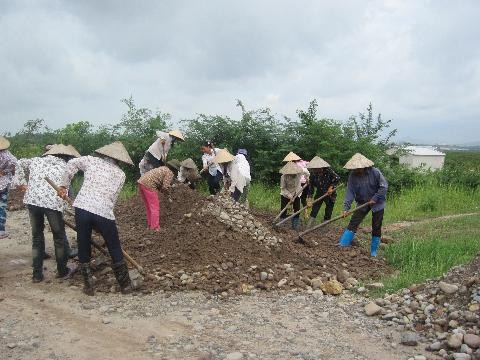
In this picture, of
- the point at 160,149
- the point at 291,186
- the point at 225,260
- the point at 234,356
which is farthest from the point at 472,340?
the point at 160,149

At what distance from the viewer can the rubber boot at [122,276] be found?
A: 5.31 metres

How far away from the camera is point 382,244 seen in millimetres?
7820

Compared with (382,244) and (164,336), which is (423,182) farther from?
(164,336)

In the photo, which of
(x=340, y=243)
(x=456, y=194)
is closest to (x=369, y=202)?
(x=340, y=243)

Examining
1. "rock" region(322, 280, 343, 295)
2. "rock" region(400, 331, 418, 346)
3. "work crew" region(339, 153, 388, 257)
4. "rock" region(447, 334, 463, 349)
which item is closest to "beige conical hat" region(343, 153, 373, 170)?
"work crew" region(339, 153, 388, 257)

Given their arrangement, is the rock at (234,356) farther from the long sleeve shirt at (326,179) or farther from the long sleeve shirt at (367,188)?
the long sleeve shirt at (326,179)

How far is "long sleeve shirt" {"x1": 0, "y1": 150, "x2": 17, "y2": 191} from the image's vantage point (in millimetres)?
7191

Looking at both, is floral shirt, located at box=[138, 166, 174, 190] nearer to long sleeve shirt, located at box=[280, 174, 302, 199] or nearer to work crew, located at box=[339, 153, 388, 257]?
long sleeve shirt, located at box=[280, 174, 302, 199]

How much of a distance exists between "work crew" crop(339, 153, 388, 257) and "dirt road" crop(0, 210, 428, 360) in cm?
187

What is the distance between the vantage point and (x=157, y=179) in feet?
23.5

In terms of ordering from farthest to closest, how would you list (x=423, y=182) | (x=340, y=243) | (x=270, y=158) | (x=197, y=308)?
1. (x=423, y=182)
2. (x=270, y=158)
3. (x=340, y=243)
4. (x=197, y=308)

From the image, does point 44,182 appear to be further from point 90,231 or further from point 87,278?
point 87,278

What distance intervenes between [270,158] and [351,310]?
768 cm

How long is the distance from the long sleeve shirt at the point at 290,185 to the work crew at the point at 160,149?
1.98 metres
